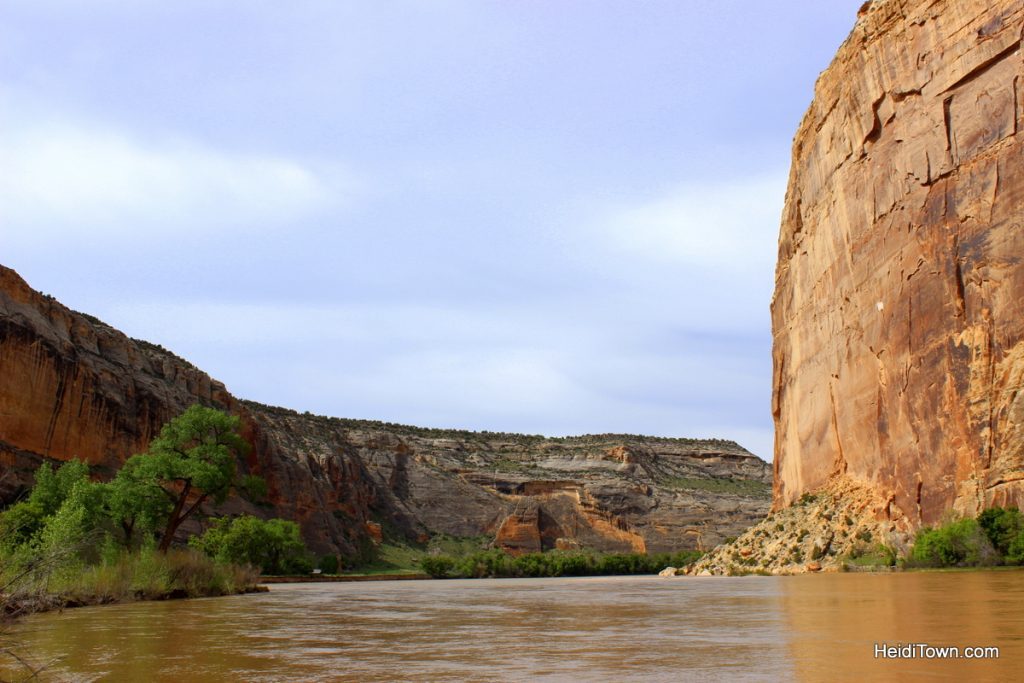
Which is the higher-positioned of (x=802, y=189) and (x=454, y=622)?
(x=802, y=189)

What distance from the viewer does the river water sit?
27.1 ft

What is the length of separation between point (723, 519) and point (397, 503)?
4187 centimetres

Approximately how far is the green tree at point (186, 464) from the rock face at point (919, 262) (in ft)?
103

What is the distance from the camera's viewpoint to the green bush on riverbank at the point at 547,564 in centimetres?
8412

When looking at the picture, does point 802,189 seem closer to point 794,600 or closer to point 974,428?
A: point 974,428

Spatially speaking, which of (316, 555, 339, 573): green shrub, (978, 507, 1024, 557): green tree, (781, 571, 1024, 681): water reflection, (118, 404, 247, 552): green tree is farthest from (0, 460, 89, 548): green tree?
(316, 555, 339, 573): green shrub

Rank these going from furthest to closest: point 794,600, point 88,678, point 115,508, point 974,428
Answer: point 974,428 → point 115,508 → point 794,600 → point 88,678

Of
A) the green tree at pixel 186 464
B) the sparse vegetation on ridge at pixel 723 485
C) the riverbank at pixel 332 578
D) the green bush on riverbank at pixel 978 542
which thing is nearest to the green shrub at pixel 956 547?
the green bush on riverbank at pixel 978 542

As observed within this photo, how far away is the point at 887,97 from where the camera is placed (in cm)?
4712

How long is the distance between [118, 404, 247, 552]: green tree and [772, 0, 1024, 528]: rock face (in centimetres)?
3149

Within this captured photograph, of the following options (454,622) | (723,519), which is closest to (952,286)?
(454,622)

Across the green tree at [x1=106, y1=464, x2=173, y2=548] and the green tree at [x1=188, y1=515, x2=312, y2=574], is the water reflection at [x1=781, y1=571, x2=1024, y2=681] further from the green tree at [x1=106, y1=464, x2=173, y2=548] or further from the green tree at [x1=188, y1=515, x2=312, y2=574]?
the green tree at [x1=188, y1=515, x2=312, y2=574]

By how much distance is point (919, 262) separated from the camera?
141 feet

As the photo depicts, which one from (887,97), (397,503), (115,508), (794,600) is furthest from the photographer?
(397,503)
